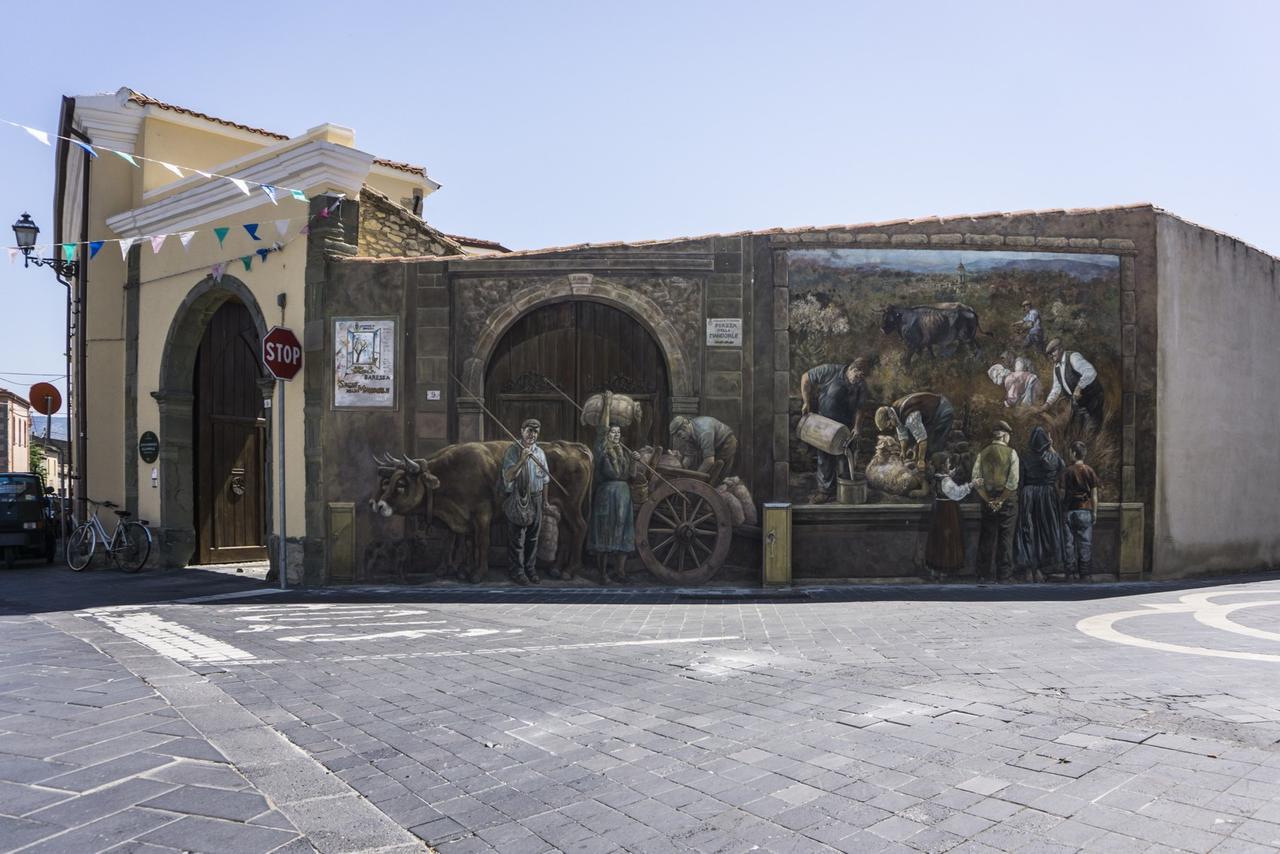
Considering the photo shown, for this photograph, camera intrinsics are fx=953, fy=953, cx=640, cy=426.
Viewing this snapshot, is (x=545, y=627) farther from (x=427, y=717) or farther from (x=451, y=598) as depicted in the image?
(x=427, y=717)

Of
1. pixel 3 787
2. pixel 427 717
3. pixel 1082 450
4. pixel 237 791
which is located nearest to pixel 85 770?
pixel 3 787

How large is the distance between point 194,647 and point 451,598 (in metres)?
3.59

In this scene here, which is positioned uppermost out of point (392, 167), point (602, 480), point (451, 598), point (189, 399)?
point (392, 167)

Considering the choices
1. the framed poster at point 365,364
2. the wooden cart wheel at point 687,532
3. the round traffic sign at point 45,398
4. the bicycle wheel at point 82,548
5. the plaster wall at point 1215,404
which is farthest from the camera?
the round traffic sign at point 45,398

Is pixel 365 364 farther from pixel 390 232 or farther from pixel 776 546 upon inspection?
pixel 776 546

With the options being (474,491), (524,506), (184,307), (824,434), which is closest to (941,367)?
(824,434)

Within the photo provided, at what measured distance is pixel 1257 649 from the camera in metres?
6.32

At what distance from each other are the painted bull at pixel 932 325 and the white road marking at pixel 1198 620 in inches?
146

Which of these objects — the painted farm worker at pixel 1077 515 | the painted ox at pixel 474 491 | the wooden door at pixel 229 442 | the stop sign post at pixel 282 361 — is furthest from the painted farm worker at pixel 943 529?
the wooden door at pixel 229 442

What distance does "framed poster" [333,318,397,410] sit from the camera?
37.9 ft

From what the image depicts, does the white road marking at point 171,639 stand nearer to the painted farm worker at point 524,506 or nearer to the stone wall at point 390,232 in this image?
the painted farm worker at point 524,506

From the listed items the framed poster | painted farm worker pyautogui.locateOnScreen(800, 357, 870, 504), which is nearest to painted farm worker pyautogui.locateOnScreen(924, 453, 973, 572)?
painted farm worker pyautogui.locateOnScreen(800, 357, 870, 504)

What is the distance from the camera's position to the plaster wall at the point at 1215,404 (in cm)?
1194

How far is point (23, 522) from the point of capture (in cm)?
1497
